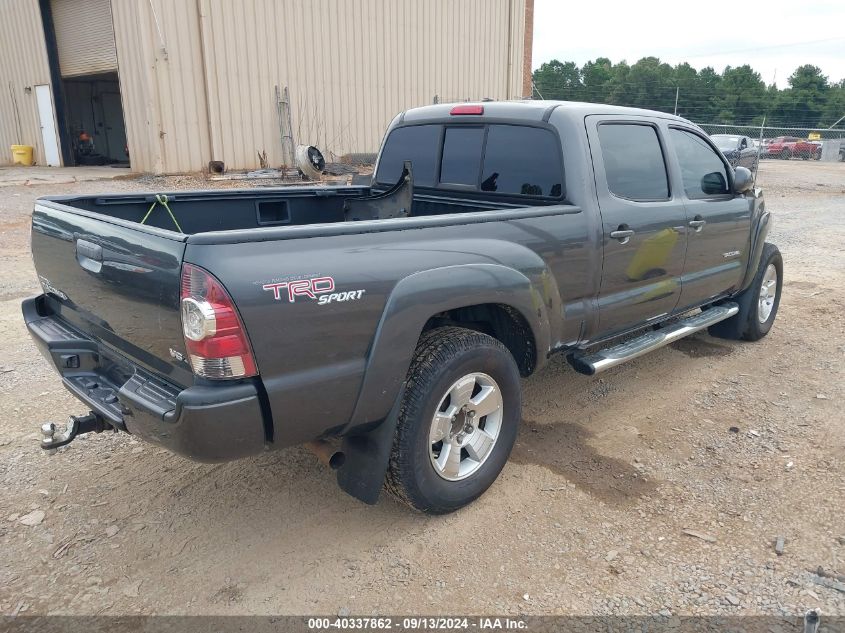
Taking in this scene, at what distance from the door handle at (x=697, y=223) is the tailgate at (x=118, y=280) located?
11.3 ft

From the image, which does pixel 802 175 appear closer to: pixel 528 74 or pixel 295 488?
pixel 528 74

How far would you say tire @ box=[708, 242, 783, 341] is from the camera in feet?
18.3

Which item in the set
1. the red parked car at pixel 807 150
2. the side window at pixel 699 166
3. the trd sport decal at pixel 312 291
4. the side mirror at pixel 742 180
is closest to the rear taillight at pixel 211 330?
the trd sport decal at pixel 312 291

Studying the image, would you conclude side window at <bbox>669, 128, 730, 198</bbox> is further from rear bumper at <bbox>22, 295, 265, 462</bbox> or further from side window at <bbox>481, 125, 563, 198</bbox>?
rear bumper at <bbox>22, 295, 265, 462</bbox>

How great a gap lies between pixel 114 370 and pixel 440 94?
18793 mm

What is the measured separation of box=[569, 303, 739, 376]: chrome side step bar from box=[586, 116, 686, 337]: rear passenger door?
0.12 meters

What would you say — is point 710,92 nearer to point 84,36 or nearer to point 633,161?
point 84,36

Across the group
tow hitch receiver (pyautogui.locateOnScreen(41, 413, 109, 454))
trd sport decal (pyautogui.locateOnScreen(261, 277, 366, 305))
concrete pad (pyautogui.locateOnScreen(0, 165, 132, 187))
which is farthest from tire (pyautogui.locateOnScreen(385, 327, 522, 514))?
concrete pad (pyautogui.locateOnScreen(0, 165, 132, 187))

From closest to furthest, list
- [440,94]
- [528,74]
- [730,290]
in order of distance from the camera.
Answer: [730,290], [440,94], [528,74]

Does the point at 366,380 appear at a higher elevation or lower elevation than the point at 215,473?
higher

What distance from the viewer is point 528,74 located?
23.0m

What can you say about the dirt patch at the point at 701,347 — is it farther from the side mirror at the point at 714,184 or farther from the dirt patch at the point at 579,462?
the dirt patch at the point at 579,462

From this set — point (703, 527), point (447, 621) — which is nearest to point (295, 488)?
point (447, 621)

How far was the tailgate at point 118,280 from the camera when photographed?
245 cm
